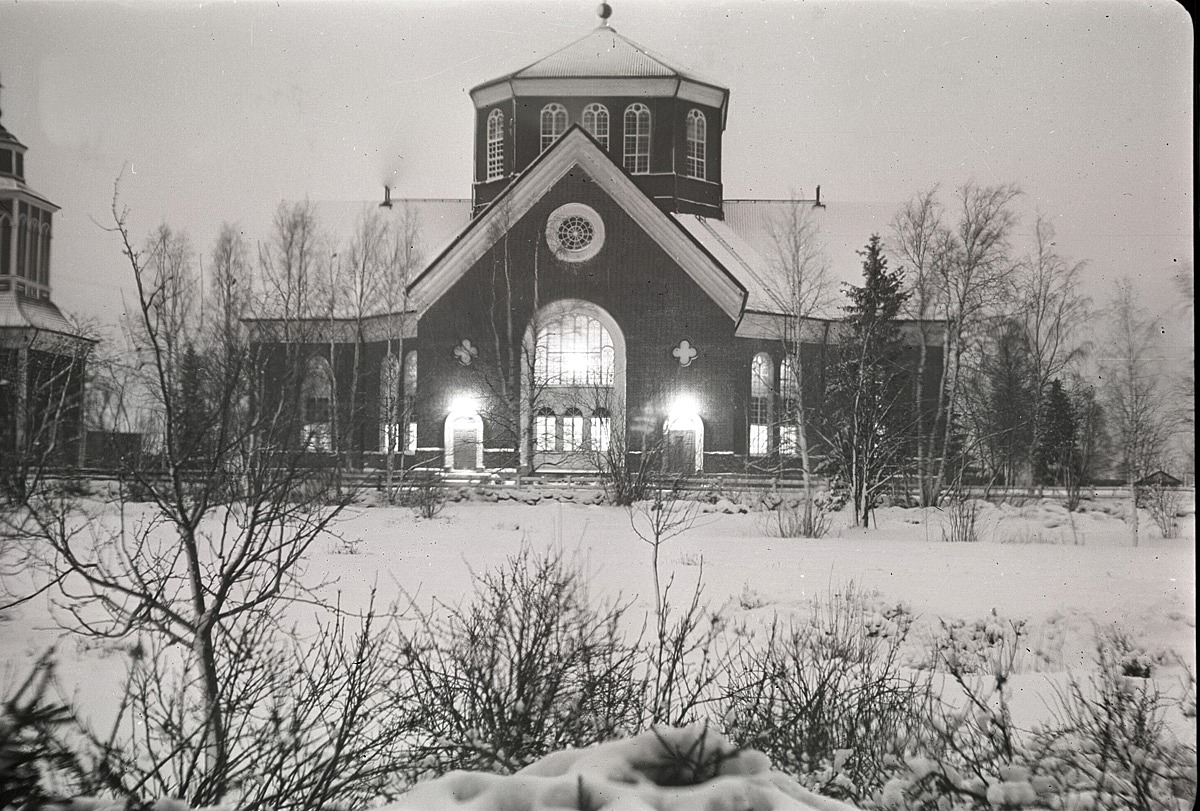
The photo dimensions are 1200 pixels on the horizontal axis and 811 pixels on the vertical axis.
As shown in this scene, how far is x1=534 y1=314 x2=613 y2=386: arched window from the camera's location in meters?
4.18

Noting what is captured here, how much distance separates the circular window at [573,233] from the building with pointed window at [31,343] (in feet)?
7.71

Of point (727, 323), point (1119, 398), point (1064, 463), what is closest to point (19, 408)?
point (727, 323)

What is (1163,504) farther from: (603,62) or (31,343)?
(31,343)

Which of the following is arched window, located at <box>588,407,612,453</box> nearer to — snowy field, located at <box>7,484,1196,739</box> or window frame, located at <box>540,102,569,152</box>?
snowy field, located at <box>7,484,1196,739</box>

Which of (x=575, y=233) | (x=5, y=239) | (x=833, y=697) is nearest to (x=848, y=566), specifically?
(x=833, y=697)

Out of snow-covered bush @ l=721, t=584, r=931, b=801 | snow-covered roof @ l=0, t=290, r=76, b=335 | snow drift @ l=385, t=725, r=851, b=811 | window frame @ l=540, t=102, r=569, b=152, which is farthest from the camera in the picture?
window frame @ l=540, t=102, r=569, b=152

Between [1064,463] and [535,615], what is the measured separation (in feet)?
9.02

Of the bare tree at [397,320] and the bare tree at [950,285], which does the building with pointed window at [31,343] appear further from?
the bare tree at [950,285]

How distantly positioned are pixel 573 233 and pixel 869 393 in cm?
174

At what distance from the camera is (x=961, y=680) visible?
3.86 meters

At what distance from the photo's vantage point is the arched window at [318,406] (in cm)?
396

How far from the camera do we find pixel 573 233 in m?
4.39

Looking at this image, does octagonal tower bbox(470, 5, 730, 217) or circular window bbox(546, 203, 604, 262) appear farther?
circular window bbox(546, 203, 604, 262)

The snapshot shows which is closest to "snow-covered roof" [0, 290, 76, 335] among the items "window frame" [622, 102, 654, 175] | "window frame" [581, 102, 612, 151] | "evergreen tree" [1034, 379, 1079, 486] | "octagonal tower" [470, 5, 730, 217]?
"octagonal tower" [470, 5, 730, 217]
